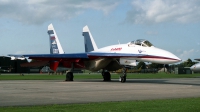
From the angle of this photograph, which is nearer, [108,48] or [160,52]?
[160,52]

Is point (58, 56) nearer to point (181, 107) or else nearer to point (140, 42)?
point (140, 42)

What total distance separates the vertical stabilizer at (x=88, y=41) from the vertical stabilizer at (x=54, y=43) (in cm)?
271

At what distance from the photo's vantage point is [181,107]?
9.41m

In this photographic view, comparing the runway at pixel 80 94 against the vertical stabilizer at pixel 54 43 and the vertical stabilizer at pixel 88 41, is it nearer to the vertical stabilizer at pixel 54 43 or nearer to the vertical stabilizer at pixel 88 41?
the vertical stabilizer at pixel 88 41

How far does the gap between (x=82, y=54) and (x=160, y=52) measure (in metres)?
6.72

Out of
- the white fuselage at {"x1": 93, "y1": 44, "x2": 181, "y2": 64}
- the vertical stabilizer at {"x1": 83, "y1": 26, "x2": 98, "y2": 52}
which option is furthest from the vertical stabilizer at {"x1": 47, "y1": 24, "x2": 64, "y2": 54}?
the white fuselage at {"x1": 93, "y1": 44, "x2": 181, "y2": 64}

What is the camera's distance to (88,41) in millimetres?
34844

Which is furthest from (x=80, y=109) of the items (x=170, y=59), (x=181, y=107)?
(x=170, y=59)

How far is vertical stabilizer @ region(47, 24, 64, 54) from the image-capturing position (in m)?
35.1

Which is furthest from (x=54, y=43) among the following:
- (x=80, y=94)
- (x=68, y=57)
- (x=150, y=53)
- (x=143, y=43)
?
(x=80, y=94)

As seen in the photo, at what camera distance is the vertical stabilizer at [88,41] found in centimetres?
3453

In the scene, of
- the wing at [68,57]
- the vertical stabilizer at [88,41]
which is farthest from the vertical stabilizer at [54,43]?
the wing at [68,57]

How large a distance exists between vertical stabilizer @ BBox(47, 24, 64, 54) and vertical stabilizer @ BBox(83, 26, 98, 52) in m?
2.71

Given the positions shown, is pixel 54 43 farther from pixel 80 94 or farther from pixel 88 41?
pixel 80 94
